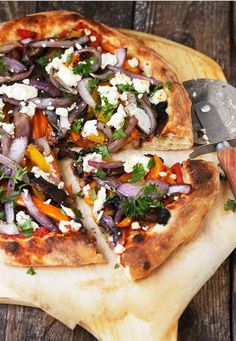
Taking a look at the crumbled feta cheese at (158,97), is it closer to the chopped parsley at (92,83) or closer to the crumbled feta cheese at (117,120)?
the crumbled feta cheese at (117,120)

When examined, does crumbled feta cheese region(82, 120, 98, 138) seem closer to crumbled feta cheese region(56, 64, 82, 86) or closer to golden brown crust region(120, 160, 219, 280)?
crumbled feta cheese region(56, 64, 82, 86)

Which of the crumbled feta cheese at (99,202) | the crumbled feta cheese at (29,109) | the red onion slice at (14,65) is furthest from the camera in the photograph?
the red onion slice at (14,65)

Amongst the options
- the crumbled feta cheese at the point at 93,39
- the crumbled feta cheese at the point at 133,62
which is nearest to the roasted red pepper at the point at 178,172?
the crumbled feta cheese at the point at 133,62

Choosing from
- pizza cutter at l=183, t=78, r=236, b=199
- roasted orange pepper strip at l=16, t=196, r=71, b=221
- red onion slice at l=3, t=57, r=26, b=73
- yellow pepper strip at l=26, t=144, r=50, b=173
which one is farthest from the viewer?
red onion slice at l=3, t=57, r=26, b=73

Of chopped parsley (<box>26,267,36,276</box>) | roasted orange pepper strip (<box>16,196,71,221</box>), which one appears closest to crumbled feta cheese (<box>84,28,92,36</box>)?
roasted orange pepper strip (<box>16,196,71,221</box>)

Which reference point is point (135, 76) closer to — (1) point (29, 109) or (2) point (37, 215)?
(1) point (29, 109)

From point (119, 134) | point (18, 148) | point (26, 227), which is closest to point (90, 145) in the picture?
point (119, 134)

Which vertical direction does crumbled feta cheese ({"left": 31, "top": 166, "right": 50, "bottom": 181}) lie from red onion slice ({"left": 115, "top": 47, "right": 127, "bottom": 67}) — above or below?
below

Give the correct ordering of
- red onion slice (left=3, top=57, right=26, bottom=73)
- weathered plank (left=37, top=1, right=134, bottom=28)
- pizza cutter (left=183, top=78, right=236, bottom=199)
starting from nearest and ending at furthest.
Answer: pizza cutter (left=183, top=78, right=236, bottom=199) → red onion slice (left=3, top=57, right=26, bottom=73) → weathered plank (left=37, top=1, right=134, bottom=28)
